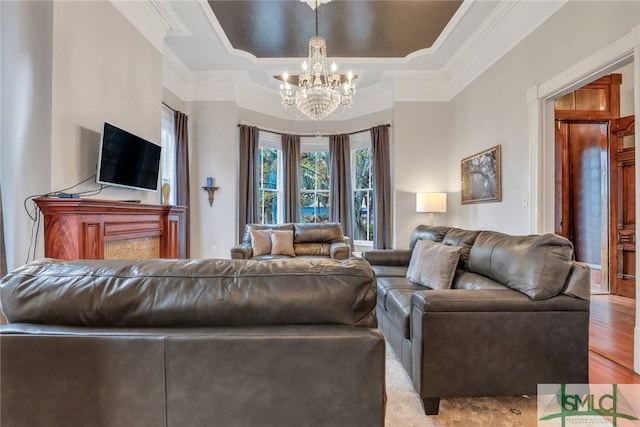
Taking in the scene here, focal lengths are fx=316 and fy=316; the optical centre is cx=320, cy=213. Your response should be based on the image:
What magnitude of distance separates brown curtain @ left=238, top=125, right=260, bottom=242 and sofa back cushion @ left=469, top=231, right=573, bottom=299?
13.7 ft

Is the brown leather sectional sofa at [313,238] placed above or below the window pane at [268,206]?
below

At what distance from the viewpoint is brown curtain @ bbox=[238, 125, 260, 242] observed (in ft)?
17.8

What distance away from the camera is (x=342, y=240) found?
4.74 metres

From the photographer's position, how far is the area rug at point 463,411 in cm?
162

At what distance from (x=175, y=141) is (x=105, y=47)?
6.31ft

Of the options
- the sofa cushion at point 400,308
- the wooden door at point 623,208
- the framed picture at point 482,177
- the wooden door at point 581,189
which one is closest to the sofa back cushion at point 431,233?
the sofa cushion at point 400,308

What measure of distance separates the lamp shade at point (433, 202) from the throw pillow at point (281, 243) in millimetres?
2066

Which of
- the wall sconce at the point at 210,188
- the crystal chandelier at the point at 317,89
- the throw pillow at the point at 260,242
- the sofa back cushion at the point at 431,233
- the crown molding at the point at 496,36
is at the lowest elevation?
the throw pillow at the point at 260,242

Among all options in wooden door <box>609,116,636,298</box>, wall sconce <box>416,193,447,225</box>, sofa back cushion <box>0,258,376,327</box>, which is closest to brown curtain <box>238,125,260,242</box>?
wall sconce <box>416,193,447,225</box>

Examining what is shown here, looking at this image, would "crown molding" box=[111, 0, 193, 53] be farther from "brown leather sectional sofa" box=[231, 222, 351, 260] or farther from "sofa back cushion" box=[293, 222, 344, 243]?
"sofa back cushion" box=[293, 222, 344, 243]

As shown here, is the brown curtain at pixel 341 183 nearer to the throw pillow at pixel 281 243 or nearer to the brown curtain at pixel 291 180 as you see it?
the brown curtain at pixel 291 180

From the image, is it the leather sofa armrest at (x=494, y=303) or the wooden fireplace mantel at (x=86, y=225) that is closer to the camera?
the leather sofa armrest at (x=494, y=303)

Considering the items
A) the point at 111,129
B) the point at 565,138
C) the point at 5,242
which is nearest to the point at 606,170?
the point at 565,138

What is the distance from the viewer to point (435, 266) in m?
2.49
